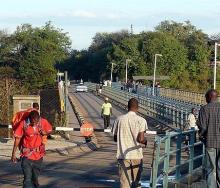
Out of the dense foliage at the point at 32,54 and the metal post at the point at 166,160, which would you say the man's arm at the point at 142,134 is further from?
the dense foliage at the point at 32,54

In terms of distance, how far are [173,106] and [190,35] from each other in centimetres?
10799

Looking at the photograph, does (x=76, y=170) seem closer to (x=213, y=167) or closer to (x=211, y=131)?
(x=213, y=167)

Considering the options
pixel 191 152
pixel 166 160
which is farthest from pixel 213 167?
pixel 191 152

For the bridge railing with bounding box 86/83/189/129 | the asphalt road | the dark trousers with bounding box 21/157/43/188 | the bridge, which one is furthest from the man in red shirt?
the bridge railing with bounding box 86/83/189/129

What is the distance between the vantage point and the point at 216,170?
11.7 meters

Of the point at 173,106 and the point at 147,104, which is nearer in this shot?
the point at 173,106

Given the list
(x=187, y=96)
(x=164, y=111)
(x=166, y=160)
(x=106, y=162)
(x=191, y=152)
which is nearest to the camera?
(x=166, y=160)

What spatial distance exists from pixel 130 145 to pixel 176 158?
7.75 feet

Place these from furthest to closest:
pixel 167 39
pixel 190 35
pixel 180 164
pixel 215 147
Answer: pixel 190 35, pixel 167 39, pixel 180 164, pixel 215 147

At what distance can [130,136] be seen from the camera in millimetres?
10352

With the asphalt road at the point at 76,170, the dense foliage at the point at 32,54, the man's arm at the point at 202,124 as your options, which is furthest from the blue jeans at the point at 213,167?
the dense foliage at the point at 32,54

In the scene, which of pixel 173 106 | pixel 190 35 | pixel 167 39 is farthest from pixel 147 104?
pixel 190 35

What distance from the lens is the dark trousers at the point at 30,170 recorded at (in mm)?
11430

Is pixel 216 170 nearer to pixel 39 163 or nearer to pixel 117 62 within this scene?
pixel 39 163
